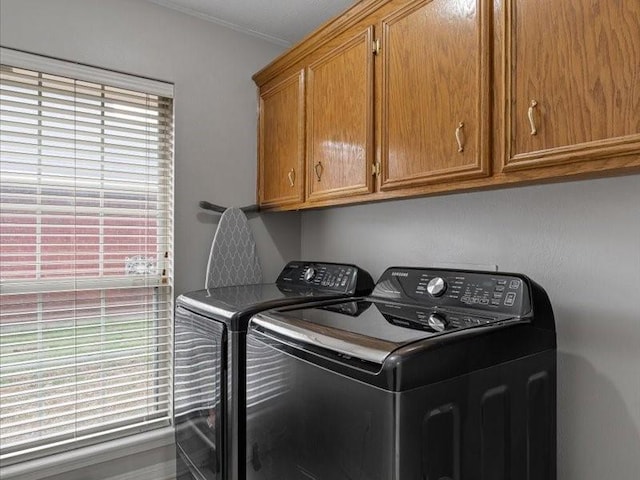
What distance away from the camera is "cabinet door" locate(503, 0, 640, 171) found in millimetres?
920

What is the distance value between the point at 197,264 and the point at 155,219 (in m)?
0.29

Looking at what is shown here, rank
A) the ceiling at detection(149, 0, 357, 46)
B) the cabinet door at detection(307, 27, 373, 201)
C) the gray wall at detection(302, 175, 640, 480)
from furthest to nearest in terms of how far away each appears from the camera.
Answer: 1. the ceiling at detection(149, 0, 357, 46)
2. the cabinet door at detection(307, 27, 373, 201)
3. the gray wall at detection(302, 175, 640, 480)

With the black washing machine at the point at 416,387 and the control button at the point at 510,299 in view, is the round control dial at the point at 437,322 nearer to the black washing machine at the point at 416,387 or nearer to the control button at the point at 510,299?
the black washing machine at the point at 416,387

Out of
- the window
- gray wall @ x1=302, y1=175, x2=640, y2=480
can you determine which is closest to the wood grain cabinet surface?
gray wall @ x1=302, y1=175, x2=640, y2=480

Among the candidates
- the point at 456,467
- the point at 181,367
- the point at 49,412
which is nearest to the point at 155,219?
the point at 181,367

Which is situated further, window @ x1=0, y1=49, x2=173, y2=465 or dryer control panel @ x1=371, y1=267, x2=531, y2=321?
window @ x1=0, y1=49, x2=173, y2=465

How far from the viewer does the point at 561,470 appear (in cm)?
131

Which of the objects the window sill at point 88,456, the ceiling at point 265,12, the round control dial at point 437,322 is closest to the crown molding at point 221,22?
the ceiling at point 265,12

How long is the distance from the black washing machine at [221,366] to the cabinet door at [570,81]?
0.91 meters

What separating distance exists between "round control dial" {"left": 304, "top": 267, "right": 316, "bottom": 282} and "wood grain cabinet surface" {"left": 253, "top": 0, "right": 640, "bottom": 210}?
0.31 meters

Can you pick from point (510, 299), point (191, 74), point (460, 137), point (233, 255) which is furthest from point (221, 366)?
point (191, 74)

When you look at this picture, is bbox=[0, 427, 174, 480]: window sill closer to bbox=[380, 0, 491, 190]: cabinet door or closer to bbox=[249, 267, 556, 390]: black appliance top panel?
bbox=[249, 267, 556, 390]: black appliance top panel

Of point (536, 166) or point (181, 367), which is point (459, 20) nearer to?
point (536, 166)

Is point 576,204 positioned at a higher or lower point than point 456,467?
higher
